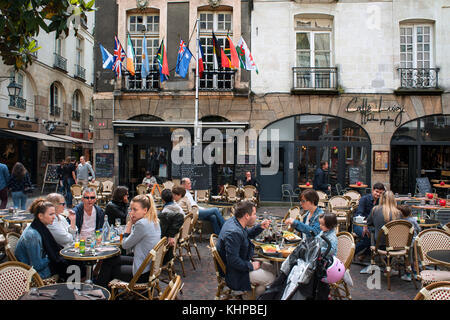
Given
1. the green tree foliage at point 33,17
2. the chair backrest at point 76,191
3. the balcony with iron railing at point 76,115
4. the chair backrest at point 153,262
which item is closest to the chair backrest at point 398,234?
the chair backrest at point 153,262

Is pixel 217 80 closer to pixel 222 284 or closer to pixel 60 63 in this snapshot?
pixel 222 284

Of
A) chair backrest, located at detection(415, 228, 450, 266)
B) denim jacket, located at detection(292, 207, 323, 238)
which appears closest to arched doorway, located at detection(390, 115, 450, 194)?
chair backrest, located at detection(415, 228, 450, 266)

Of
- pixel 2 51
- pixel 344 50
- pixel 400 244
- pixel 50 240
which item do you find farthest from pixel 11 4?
pixel 344 50

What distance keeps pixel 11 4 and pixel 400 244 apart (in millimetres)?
6506

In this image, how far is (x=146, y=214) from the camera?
167 inches

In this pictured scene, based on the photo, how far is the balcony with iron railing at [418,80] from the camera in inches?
508

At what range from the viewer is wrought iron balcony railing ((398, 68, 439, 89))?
513 inches

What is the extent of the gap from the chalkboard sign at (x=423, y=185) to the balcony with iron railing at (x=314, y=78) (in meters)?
4.86

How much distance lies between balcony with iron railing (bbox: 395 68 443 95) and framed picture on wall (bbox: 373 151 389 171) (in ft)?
8.15

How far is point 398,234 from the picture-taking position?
5.36 metres

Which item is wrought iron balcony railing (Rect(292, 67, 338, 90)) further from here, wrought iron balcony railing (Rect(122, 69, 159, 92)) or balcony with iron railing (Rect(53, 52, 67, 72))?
balcony with iron railing (Rect(53, 52, 67, 72))

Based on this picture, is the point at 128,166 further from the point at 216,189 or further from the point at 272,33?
the point at 272,33
